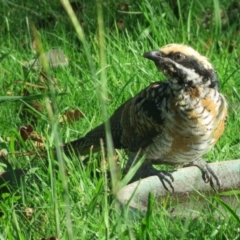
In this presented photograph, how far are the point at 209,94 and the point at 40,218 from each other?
1040mm

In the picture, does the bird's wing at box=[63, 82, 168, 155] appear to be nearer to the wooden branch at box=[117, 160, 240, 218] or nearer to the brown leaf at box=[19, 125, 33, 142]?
the brown leaf at box=[19, 125, 33, 142]

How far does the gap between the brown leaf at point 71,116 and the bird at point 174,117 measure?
37 cm

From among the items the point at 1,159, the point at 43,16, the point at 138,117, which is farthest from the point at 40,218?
the point at 43,16

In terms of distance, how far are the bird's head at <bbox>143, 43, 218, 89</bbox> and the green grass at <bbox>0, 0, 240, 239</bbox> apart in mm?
204

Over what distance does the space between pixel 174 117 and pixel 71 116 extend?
0.84 meters

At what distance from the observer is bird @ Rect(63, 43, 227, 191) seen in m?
4.02

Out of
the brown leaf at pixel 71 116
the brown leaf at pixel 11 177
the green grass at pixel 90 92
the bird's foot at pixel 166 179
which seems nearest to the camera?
the green grass at pixel 90 92

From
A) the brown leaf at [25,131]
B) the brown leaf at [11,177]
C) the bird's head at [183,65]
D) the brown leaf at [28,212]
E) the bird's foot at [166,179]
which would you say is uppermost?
the bird's head at [183,65]

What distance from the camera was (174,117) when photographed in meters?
4.17

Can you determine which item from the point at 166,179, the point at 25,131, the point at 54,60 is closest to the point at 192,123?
the point at 166,179

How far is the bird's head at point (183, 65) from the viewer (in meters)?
3.99

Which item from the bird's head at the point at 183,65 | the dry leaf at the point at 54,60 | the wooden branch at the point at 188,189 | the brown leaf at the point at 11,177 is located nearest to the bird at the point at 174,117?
the bird's head at the point at 183,65

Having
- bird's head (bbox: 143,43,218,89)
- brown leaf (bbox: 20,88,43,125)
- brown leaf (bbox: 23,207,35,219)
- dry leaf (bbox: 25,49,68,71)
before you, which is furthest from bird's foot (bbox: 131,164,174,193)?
dry leaf (bbox: 25,49,68,71)

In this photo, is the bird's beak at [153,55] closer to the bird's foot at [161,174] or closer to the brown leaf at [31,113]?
the bird's foot at [161,174]
